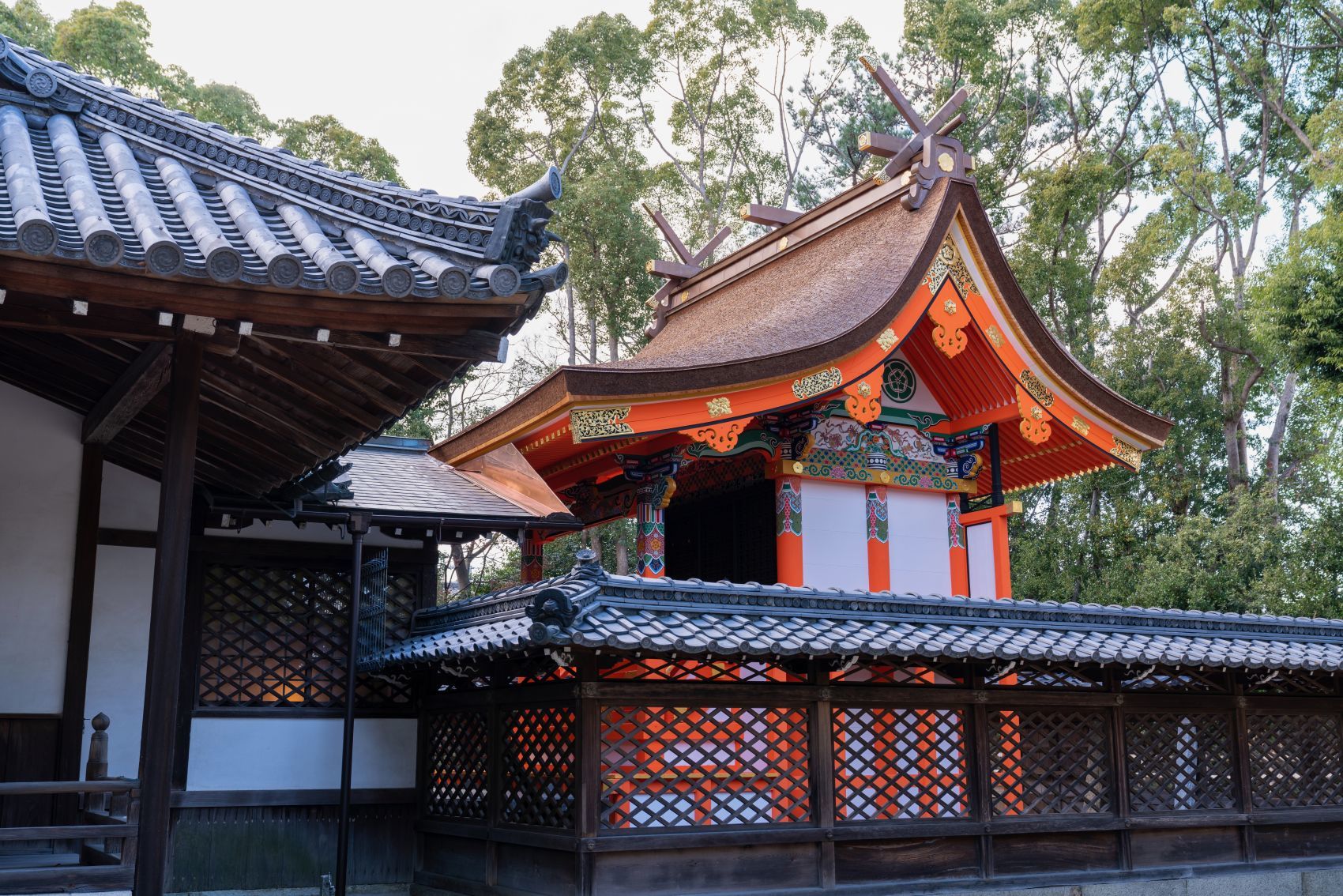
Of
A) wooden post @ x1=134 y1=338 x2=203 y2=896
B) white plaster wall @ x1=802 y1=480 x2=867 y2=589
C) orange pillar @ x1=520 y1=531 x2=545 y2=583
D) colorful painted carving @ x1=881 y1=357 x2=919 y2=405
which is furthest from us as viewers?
colorful painted carving @ x1=881 y1=357 x2=919 y2=405

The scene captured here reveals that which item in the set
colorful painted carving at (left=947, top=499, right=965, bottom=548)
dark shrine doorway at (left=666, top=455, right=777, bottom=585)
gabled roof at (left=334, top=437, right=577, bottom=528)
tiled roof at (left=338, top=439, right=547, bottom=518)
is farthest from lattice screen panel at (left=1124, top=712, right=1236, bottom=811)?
tiled roof at (left=338, top=439, right=547, bottom=518)

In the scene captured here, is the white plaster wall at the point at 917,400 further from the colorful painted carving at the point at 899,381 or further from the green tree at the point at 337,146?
the green tree at the point at 337,146

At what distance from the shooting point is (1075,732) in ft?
30.5

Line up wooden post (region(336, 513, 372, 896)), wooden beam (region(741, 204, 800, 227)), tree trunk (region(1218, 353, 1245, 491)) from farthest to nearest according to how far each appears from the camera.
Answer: tree trunk (region(1218, 353, 1245, 491)) < wooden beam (region(741, 204, 800, 227)) < wooden post (region(336, 513, 372, 896))

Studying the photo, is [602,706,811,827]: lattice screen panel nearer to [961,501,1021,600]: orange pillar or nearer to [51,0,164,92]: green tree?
[961,501,1021,600]: orange pillar

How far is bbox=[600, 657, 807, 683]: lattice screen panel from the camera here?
7934mm

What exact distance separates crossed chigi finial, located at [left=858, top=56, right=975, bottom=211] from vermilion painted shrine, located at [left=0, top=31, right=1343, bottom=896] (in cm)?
4

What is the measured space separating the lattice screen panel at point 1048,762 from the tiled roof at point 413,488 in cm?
428

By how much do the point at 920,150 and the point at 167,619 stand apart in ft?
27.5

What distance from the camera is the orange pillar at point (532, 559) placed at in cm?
1151

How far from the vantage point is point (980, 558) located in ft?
38.4

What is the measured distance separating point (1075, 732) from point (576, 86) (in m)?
21.1

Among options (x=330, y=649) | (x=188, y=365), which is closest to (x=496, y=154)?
(x=330, y=649)

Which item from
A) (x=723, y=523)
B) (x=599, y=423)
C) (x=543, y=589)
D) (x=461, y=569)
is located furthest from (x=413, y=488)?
(x=461, y=569)
